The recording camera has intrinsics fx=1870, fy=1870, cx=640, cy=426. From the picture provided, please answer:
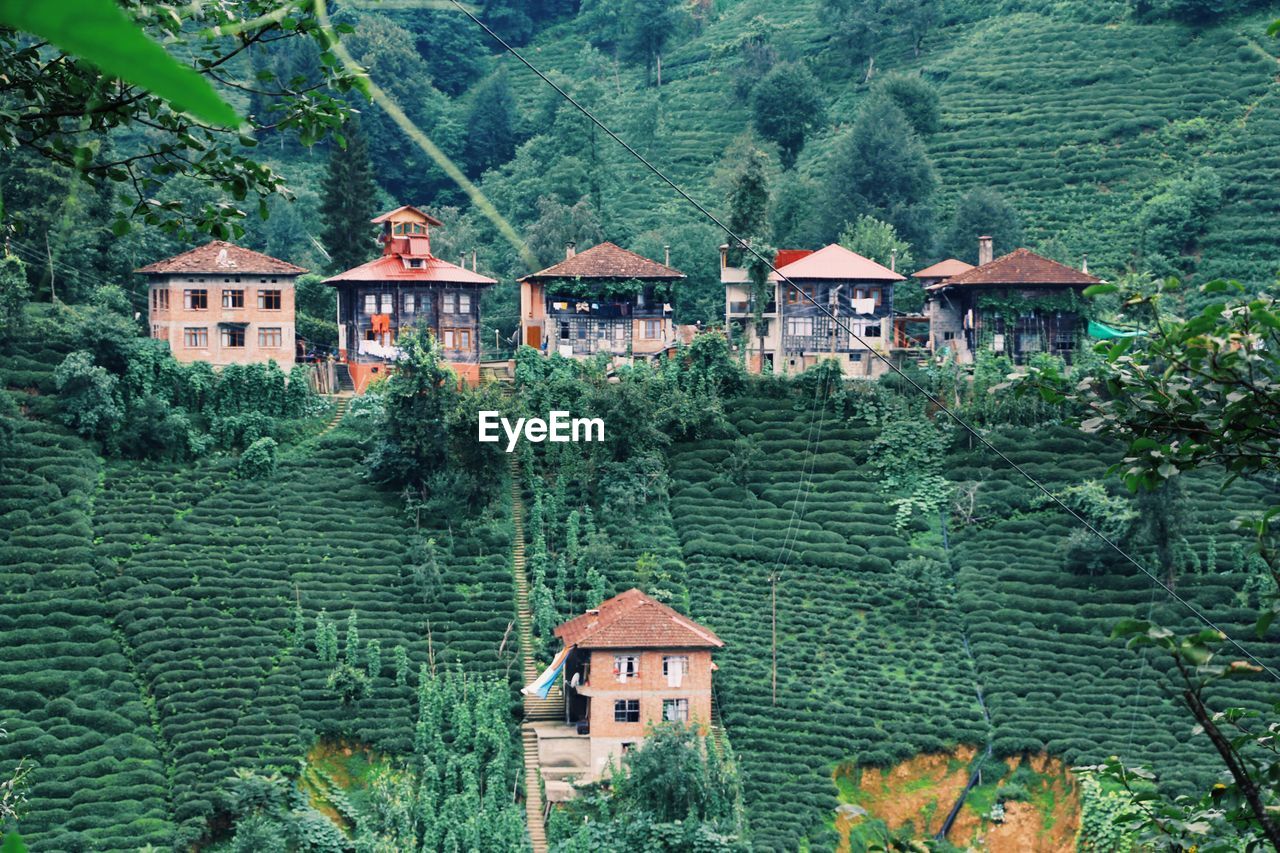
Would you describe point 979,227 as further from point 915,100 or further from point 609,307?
point 609,307

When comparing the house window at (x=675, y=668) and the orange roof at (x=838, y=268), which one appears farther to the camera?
the orange roof at (x=838, y=268)

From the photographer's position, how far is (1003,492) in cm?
4194


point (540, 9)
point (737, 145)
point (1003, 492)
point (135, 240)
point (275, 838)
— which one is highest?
point (540, 9)

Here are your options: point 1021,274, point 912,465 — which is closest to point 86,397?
point 912,465

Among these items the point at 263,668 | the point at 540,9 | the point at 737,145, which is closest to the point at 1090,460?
the point at 263,668

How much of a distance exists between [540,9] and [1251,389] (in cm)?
7996

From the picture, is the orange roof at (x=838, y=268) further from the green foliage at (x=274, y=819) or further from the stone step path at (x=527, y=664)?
the green foliage at (x=274, y=819)

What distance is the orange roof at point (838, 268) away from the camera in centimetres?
4903

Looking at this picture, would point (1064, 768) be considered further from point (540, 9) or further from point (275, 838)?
point (540, 9)

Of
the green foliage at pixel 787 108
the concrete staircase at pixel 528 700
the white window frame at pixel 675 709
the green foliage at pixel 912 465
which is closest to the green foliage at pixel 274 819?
the concrete staircase at pixel 528 700

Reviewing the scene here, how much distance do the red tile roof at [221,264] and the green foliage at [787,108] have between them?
93.7 feet

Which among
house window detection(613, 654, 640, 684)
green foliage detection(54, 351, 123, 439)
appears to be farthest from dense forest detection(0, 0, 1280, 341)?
house window detection(613, 654, 640, 684)

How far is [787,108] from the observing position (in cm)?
7144

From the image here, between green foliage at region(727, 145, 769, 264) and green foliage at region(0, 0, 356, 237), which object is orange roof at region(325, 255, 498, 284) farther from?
green foliage at region(0, 0, 356, 237)
